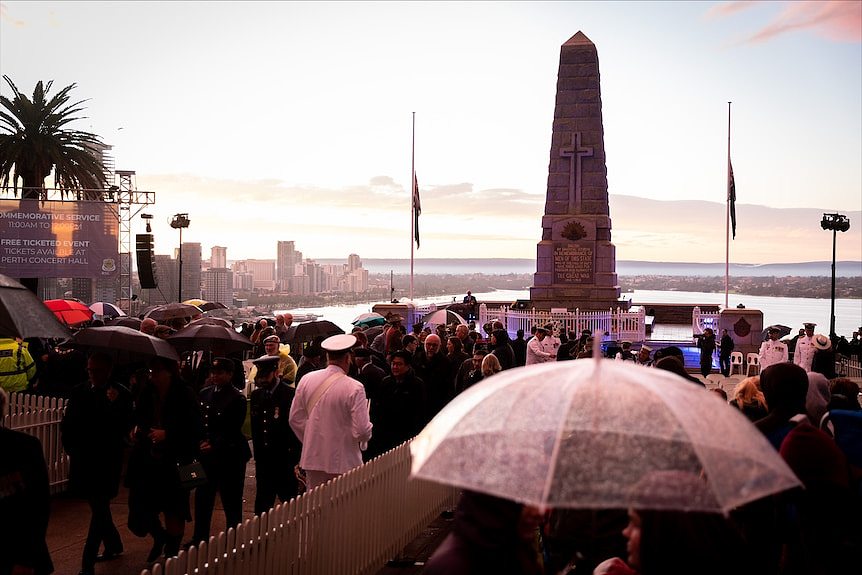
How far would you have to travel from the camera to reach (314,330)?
14.7 metres

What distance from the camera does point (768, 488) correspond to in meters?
3.03

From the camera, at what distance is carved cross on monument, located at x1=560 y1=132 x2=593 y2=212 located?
106ft

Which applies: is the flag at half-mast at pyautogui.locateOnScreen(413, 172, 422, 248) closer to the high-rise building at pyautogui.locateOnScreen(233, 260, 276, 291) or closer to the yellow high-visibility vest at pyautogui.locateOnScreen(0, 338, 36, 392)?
the yellow high-visibility vest at pyautogui.locateOnScreen(0, 338, 36, 392)

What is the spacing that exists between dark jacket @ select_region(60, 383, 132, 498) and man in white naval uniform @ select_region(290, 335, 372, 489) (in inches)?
64.0

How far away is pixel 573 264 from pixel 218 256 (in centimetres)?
4084

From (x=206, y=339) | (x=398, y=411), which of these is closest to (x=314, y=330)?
(x=206, y=339)

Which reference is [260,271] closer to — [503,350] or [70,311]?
[70,311]

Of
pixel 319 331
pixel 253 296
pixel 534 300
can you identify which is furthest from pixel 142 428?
pixel 253 296

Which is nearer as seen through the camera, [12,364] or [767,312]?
[12,364]

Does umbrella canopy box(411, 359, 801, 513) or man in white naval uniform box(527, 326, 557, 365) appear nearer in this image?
umbrella canopy box(411, 359, 801, 513)

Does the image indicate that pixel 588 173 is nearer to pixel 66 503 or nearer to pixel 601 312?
pixel 601 312

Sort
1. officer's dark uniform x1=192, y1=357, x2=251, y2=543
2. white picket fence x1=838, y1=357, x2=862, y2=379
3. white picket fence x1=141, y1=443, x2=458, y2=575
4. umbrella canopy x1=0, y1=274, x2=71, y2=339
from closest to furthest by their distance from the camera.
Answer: white picket fence x1=141, y1=443, x2=458, y2=575, umbrella canopy x1=0, y1=274, x2=71, y2=339, officer's dark uniform x1=192, y1=357, x2=251, y2=543, white picket fence x1=838, y1=357, x2=862, y2=379

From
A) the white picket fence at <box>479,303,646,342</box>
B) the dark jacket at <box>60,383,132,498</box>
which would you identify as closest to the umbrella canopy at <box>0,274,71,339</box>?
the dark jacket at <box>60,383,132,498</box>

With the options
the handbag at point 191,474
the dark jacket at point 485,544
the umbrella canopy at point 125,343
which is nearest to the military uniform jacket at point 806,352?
the umbrella canopy at point 125,343
